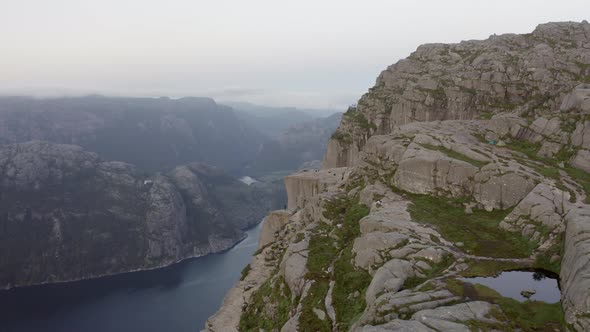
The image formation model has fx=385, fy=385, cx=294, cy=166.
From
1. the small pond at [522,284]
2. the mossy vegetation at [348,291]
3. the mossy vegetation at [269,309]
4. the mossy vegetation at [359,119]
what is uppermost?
the mossy vegetation at [359,119]

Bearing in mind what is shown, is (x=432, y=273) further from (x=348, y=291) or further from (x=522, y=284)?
(x=348, y=291)

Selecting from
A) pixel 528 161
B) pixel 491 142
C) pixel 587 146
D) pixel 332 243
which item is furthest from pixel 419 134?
pixel 332 243

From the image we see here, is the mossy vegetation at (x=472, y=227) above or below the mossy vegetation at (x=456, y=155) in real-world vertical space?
below

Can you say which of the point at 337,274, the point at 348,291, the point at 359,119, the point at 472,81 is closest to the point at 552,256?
the point at 348,291

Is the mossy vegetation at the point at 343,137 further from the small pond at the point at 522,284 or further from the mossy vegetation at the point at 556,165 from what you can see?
the small pond at the point at 522,284

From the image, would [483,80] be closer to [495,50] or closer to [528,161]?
[495,50]

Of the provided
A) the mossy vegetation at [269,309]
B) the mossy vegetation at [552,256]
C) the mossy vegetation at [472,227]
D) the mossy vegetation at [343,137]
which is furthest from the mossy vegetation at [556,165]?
the mossy vegetation at [343,137]

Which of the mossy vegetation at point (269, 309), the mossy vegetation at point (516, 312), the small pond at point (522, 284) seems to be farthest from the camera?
the mossy vegetation at point (269, 309)
